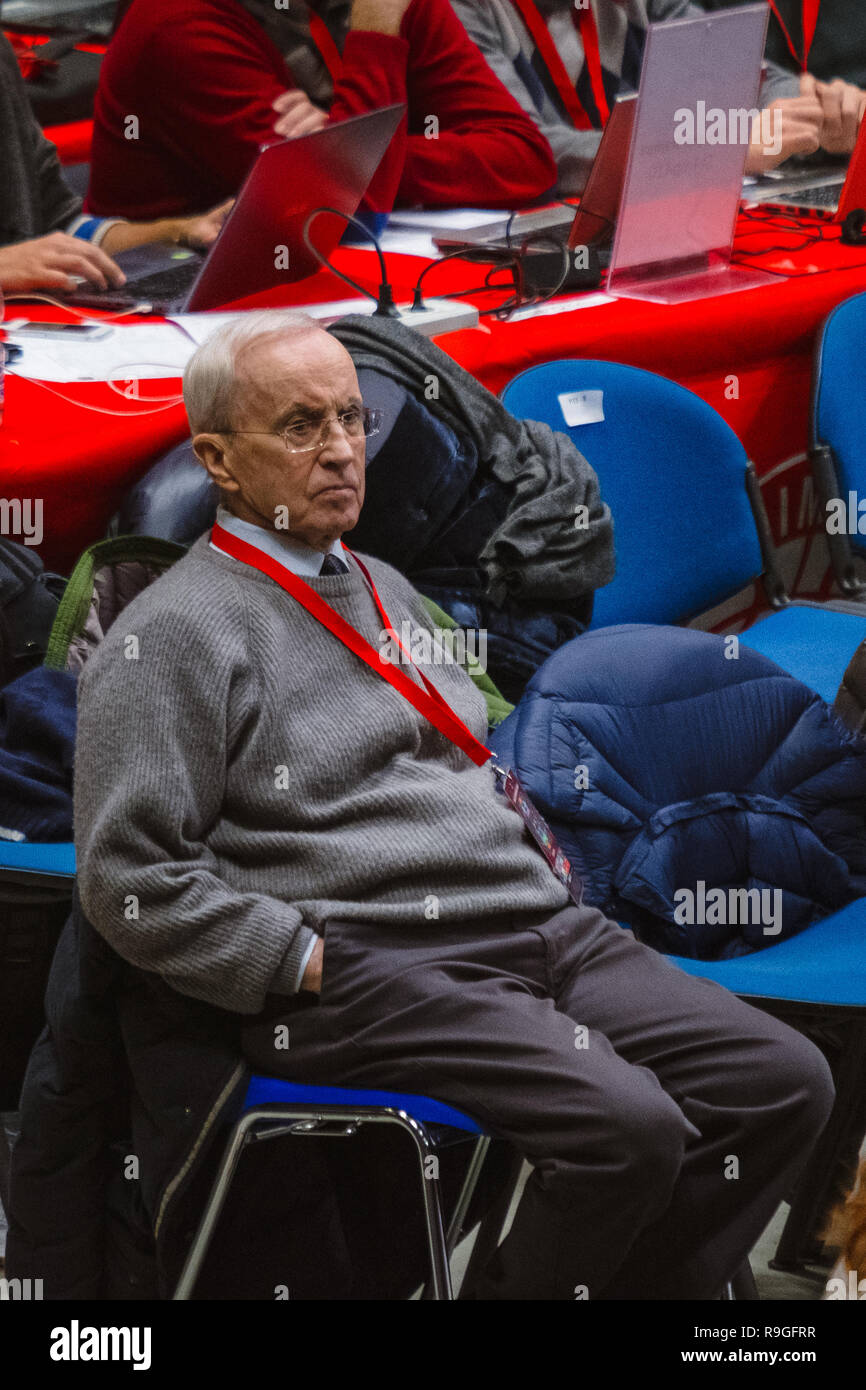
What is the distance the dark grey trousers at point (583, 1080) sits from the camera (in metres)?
1.45

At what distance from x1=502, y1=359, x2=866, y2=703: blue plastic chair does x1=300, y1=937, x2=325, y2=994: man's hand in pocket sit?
112 cm

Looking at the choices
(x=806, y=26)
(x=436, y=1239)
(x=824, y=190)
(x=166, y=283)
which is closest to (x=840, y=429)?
(x=824, y=190)

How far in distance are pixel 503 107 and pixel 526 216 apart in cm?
36

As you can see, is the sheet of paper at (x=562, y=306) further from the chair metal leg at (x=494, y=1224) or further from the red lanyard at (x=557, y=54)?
the chair metal leg at (x=494, y=1224)

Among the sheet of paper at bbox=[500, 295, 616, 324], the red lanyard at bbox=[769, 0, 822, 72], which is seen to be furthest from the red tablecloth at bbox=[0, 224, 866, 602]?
the red lanyard at bbox=[769, 0, 822, 72]

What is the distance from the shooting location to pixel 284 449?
5.41 ft

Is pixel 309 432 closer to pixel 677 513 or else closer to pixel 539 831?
pixel 539 831

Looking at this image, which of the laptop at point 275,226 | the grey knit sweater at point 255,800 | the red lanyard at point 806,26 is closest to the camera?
the grey knit sweater at point 255,800

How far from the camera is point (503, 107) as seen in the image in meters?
3.34

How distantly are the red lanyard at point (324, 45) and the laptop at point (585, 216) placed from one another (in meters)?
0.49

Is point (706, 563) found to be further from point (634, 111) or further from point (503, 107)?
point (503, 107)

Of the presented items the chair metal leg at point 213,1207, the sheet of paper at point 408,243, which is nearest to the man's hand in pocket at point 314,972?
the chair metal leg at point 213,1207

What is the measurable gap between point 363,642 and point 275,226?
1.07 m
